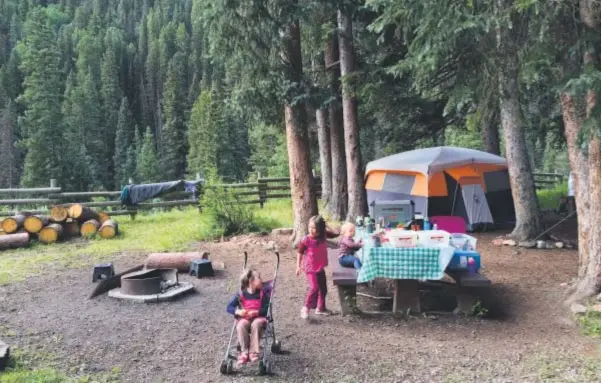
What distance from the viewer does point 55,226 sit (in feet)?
36.6

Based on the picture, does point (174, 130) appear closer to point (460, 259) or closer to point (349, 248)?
point (349, 248)

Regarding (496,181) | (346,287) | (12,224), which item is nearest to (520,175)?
(496,181)

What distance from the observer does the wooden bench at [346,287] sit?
17.9 feet

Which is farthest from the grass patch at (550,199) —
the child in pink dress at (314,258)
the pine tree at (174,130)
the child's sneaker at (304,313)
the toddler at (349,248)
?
the pine tree at (174,130)

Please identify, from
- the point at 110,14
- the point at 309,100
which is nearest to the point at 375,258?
the point at 309,100

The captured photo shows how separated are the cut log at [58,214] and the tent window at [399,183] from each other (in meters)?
7.40

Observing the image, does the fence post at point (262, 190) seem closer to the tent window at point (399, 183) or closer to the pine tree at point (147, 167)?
the tent window at point (399, 183)

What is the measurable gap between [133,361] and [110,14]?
136m

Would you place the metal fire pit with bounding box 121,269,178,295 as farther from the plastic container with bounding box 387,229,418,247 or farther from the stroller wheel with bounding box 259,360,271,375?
the plastic container with bounding box 387,229,418,247

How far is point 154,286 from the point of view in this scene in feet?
21.2

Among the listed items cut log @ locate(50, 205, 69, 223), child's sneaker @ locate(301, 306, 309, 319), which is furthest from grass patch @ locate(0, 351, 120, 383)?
cut log @ locate(50, 205, 69, 223)

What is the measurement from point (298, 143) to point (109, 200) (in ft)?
27.7

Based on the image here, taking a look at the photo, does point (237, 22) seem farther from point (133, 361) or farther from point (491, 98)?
point (133, 361)

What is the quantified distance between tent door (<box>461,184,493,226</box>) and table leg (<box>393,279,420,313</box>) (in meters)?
5.86
